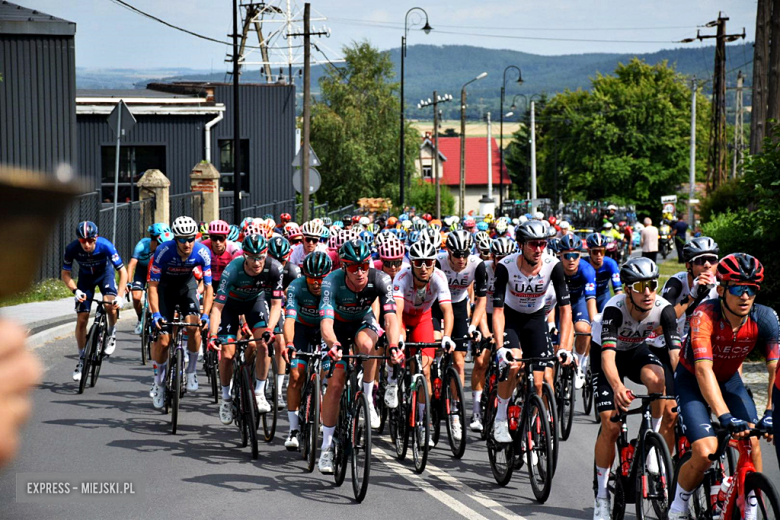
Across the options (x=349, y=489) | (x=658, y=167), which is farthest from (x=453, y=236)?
(x=658, y=167)

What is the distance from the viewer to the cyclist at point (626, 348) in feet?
22.6

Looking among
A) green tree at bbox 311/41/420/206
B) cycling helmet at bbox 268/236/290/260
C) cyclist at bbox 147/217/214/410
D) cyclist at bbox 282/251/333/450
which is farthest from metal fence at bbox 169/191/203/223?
green tree at bbox 311/41/420/206

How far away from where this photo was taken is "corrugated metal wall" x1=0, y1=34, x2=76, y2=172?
25656 mm

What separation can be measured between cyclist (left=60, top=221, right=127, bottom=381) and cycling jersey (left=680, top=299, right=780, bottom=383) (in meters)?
8.43

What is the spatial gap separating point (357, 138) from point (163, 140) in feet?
123

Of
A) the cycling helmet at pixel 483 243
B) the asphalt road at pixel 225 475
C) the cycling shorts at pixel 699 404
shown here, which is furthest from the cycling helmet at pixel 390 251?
the cycling shorts at pixel 699 404

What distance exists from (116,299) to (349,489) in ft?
18.7

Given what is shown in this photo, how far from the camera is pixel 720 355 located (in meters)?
6.28

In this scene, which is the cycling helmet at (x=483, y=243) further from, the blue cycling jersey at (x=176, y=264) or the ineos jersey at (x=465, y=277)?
the blue cycling jersey at (x=176, y=264)

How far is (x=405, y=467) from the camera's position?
9.11m

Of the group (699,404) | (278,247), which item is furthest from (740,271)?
(278,247)

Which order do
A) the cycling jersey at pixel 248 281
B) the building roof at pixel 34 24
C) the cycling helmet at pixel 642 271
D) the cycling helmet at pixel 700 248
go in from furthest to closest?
the building roof at pixel 34 24 < the cycling jersey at pixel 248 281 < the cycling helmet at pixel 700 248 < the cycling helmet at pixel 642 271

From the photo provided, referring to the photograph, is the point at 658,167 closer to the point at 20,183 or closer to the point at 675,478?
the point at 675,478

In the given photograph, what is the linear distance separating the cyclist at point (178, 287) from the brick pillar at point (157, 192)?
16.0 metres
